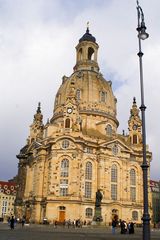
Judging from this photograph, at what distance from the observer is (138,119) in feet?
249

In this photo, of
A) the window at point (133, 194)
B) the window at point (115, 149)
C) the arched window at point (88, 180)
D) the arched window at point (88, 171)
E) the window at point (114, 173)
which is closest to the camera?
the arched window at point (88, 180)

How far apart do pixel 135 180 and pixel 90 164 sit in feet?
36.5

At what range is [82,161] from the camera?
205 ft

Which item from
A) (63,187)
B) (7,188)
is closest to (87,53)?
(63,187)

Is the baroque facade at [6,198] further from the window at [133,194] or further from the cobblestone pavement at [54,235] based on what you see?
the cobblestone pavement at [54,235]

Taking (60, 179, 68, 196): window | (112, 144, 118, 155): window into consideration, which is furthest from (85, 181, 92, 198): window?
(112, 144, 118, 155): window

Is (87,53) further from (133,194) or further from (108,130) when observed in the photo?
(133,194)

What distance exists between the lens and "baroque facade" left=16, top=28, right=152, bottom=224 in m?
59.8

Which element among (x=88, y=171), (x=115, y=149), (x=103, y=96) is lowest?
(x=88, y=171)

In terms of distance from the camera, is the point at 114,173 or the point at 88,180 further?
the point at 114,173

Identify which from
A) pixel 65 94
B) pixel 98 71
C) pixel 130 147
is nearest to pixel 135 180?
pixel 130 147

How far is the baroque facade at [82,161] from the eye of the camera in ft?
196

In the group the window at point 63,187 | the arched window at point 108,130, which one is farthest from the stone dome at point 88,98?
the window at point 63,187

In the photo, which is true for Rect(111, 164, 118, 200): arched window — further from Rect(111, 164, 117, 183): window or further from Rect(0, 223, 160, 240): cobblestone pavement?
Rect(0, 223, 160, 240): cobblestone pavement
